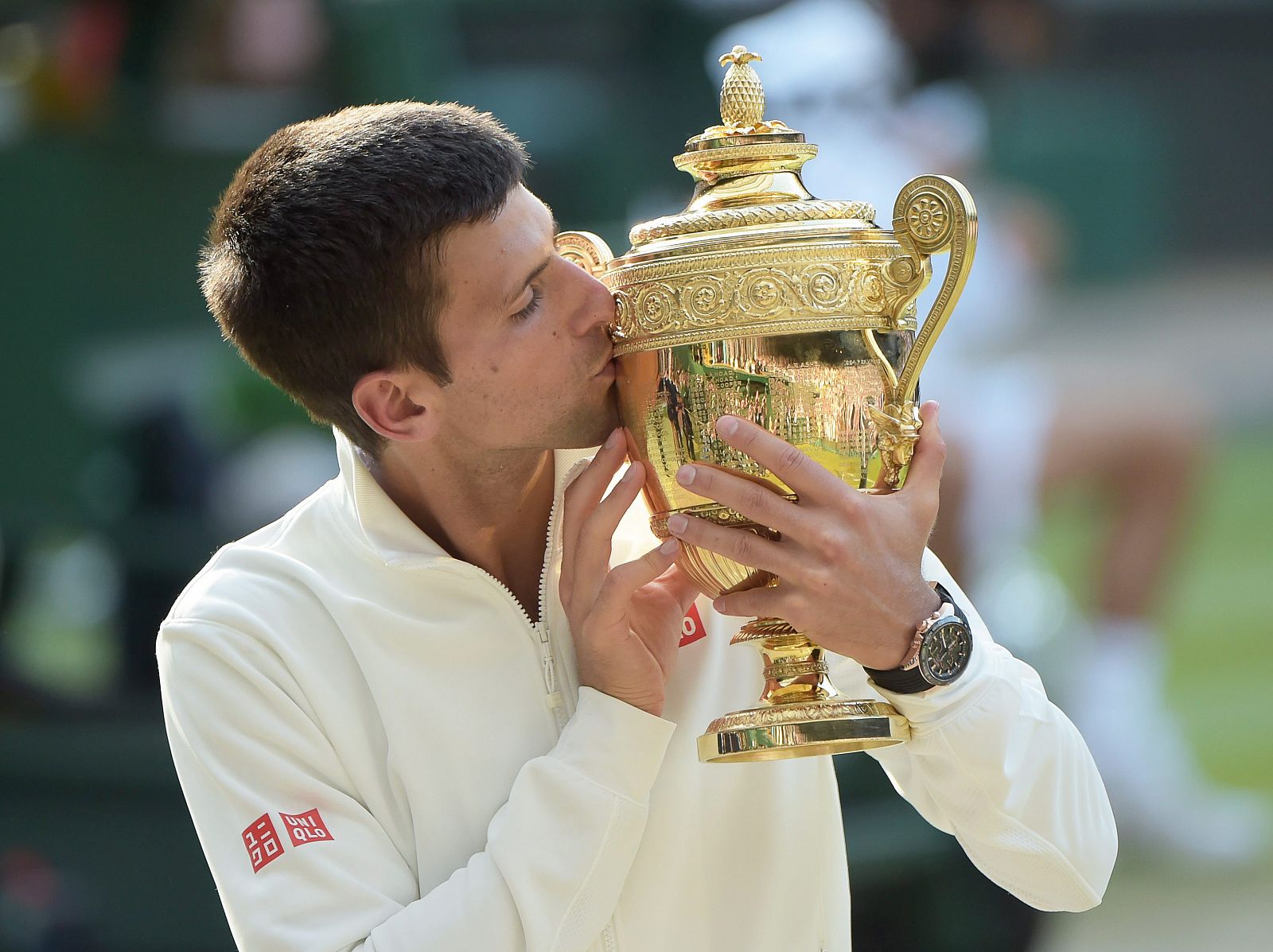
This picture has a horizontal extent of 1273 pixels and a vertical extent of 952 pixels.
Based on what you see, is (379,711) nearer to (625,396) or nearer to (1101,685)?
(625,396)

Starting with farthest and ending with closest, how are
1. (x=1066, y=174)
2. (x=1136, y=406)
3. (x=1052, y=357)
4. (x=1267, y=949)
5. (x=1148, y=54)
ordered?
(x=1148, y=54) < (x=1052, y=357) < (x=1066, y=174) < (x=1136, y=406) < (x=1267, y=949)

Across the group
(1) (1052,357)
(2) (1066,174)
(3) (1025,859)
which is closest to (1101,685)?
(3) (1025,859)

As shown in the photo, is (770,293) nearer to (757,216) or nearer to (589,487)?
(757,216)

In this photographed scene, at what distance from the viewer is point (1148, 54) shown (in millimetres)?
17578

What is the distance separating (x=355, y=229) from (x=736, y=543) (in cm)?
55

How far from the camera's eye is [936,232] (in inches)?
72.3

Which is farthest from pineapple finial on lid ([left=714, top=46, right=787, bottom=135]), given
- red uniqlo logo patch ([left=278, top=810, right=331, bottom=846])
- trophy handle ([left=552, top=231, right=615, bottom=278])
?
red uniqlo logo patch ([left=278, top=810, right=331, bottom=846])

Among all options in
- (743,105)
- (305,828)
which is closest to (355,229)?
(743,105)

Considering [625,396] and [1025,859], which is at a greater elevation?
[625,396]

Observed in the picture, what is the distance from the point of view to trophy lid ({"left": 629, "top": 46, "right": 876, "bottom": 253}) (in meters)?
1.86

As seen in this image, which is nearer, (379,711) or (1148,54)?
(379,711)

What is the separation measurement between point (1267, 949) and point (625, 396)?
3.88 metres

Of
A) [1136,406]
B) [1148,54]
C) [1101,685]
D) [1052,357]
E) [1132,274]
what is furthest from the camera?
[1132,274]

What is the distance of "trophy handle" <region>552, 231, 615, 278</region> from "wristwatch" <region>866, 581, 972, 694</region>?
543 millimetres
